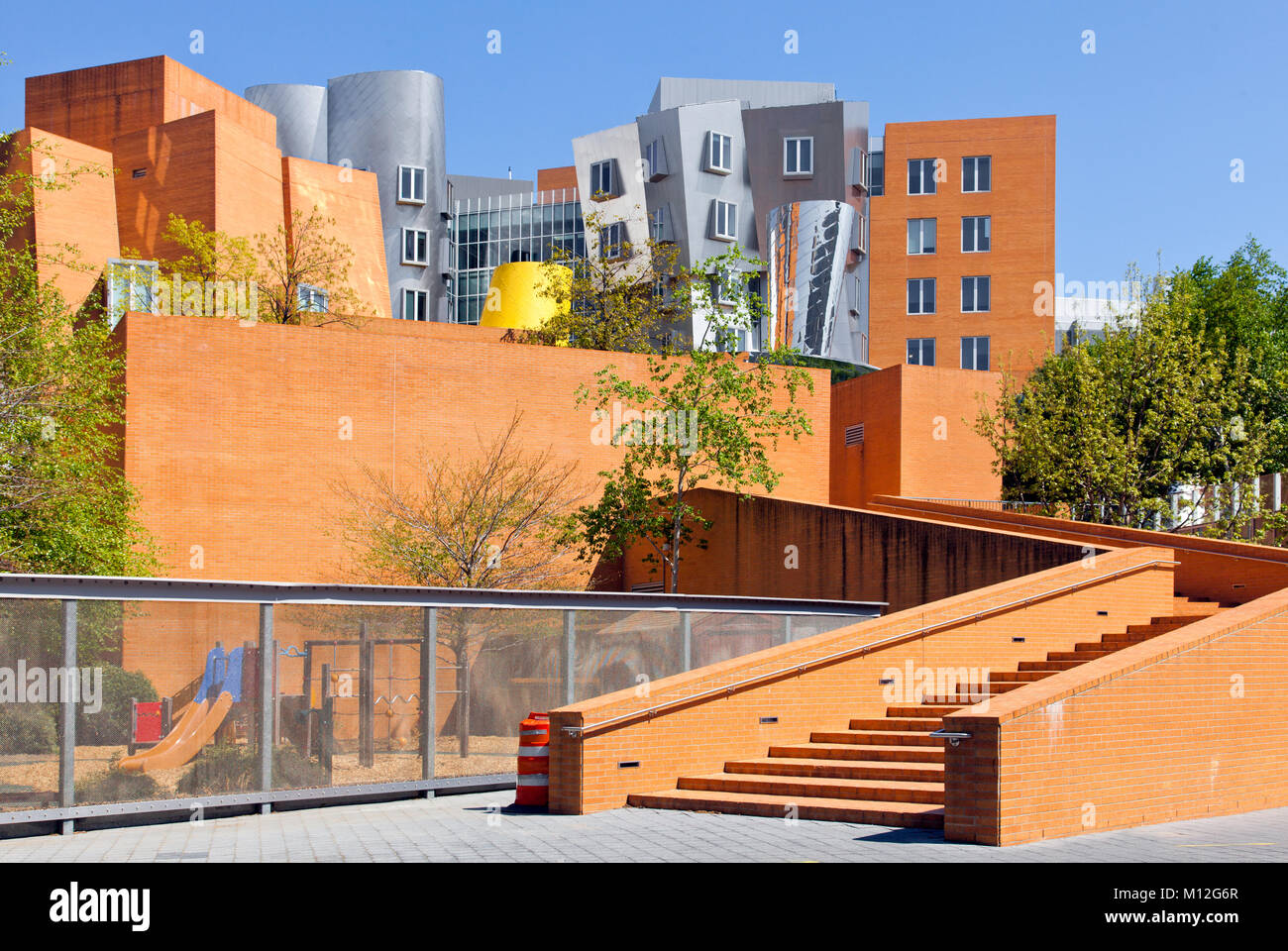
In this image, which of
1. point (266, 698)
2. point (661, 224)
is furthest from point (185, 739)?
point (661, 224)

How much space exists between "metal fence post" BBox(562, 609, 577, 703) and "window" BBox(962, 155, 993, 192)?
4635 centimetres

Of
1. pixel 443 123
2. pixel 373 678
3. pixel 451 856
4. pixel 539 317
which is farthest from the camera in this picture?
pixel 443 123

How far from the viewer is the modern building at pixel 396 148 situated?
63094 mm

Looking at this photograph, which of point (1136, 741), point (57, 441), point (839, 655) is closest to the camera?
point (1136, 741)

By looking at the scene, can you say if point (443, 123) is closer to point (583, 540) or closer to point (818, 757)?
point (583, 540)

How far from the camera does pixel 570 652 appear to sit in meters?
16.2

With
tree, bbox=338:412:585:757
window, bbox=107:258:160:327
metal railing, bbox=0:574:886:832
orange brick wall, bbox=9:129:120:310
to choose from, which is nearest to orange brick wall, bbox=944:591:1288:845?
metal railing, bbox=0:574:886:832

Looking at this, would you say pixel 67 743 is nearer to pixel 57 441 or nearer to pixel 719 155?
pixel 57 441

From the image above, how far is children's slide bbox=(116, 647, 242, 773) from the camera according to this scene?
13148mm

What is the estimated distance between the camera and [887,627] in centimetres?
1546

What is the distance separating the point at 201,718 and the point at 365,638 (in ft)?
6.68

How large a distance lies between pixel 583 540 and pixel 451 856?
21813 mm

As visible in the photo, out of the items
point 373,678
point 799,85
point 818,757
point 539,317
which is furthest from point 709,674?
point 799,85

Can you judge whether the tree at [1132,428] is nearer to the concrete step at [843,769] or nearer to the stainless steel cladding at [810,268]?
the concrete step at [843,769]
